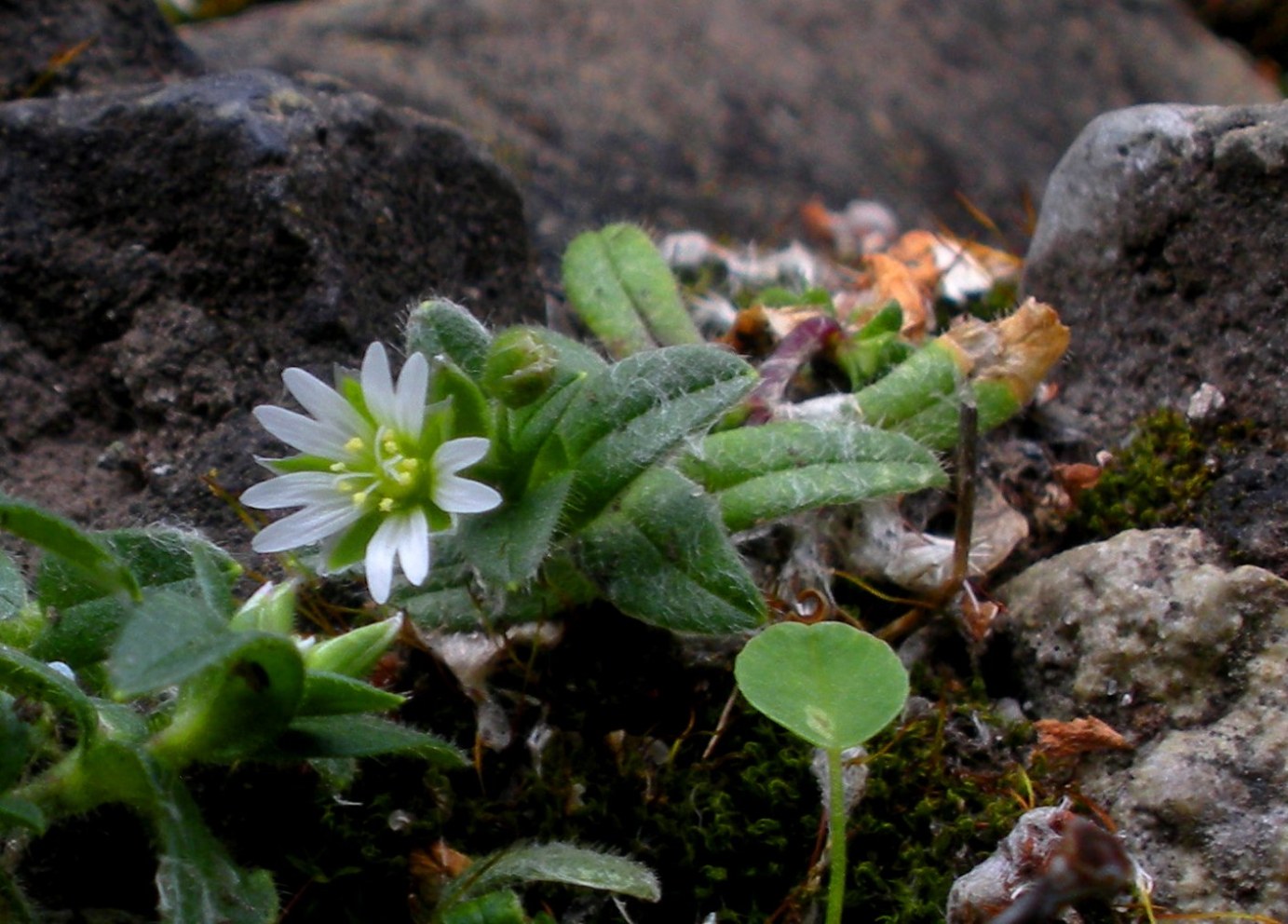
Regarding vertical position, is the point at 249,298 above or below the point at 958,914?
above

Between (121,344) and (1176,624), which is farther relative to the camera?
(121,344)

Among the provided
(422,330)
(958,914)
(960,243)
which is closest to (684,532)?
(422,330)

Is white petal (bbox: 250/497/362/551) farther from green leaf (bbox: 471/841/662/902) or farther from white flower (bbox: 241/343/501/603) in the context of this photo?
green leaf (bbox: 471/841/662/902)

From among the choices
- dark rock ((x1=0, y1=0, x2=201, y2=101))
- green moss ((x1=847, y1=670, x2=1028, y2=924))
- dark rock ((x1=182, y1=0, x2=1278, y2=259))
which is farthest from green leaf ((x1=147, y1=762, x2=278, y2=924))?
dark rock ((x1=182, y1=0, x2=1278, y2=259))

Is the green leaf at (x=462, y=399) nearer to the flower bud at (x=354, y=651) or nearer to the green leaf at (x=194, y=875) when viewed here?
the flower bud at (x=354, y=651)

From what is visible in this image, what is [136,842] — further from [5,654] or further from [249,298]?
[249,298]

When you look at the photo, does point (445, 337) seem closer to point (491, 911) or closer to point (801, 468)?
point (801, 468)

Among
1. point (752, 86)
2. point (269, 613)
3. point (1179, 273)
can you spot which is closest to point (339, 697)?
point (269, 613)
